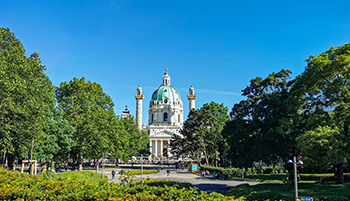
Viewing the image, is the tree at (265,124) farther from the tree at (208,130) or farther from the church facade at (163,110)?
the church facade at (163,110)

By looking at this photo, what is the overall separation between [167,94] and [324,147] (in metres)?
103

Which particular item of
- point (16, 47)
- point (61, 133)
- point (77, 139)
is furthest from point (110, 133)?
point (16, 47)

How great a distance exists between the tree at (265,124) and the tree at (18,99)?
18.9m

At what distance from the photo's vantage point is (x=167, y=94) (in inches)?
4798

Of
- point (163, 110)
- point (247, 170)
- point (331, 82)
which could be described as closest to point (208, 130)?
point (247, 170)

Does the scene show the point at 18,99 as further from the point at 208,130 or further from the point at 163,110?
the point at 163,110

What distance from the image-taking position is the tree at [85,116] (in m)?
36.6

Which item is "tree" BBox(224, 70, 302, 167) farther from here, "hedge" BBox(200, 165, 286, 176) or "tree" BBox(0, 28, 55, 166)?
"tree" BBox(0, 28, 55, 166)

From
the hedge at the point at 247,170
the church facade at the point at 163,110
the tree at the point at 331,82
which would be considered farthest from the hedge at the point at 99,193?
the church facade at the point at 163,110

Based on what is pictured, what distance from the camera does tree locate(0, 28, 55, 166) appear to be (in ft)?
74.8

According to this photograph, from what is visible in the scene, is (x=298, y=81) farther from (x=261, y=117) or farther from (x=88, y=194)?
(x=88, y=194)

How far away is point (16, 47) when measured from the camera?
2505 cm

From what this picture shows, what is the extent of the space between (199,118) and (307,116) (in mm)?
31058

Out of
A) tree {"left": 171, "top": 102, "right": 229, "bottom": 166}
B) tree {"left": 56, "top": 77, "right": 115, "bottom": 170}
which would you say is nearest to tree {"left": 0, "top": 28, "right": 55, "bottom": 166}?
tree {"left": 56, "top": 77, "right": 115, "bottom": 170}
